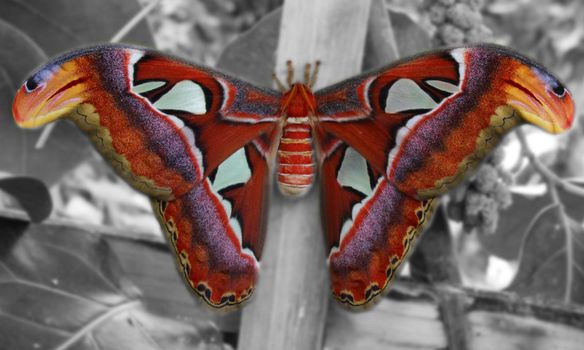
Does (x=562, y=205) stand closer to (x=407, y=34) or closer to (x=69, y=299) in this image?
(x=407, y=34)

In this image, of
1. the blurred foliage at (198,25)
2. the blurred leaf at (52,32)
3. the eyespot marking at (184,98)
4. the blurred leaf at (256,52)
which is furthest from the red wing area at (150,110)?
the blurred foliage at (198,25)

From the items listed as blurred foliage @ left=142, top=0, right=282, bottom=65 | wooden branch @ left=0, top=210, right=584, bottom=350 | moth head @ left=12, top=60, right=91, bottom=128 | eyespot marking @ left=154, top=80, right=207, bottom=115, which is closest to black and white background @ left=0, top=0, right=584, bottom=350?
wooden branch @ left=0, top=210, right=584, bottom=350

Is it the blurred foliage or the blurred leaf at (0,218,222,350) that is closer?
the blurred leaf at (0,218,222,350)

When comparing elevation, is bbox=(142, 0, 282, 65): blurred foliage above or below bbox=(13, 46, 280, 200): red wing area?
above

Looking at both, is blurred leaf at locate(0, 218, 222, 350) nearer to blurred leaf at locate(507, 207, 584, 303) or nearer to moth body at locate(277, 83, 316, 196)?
moth body at locate(277, 83, 316, 196)

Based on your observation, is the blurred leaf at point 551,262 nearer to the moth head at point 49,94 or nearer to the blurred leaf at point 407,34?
the blurred leaf at point 407,34

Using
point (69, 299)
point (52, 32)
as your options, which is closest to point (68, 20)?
point (52, 32)

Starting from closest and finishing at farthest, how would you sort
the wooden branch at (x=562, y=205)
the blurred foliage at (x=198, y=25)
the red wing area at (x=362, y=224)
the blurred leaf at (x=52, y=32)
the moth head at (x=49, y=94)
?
1. the moth head at (x=49, y=94)
2. the red wing area at (x=362, y=224)
3. the wooden branch at (x=562, y=205)
4. the blurred leaf at (x=52, y=32)
5. the blurred foliage at (x=198, y=25)

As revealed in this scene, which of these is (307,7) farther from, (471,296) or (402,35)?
(471,296)
